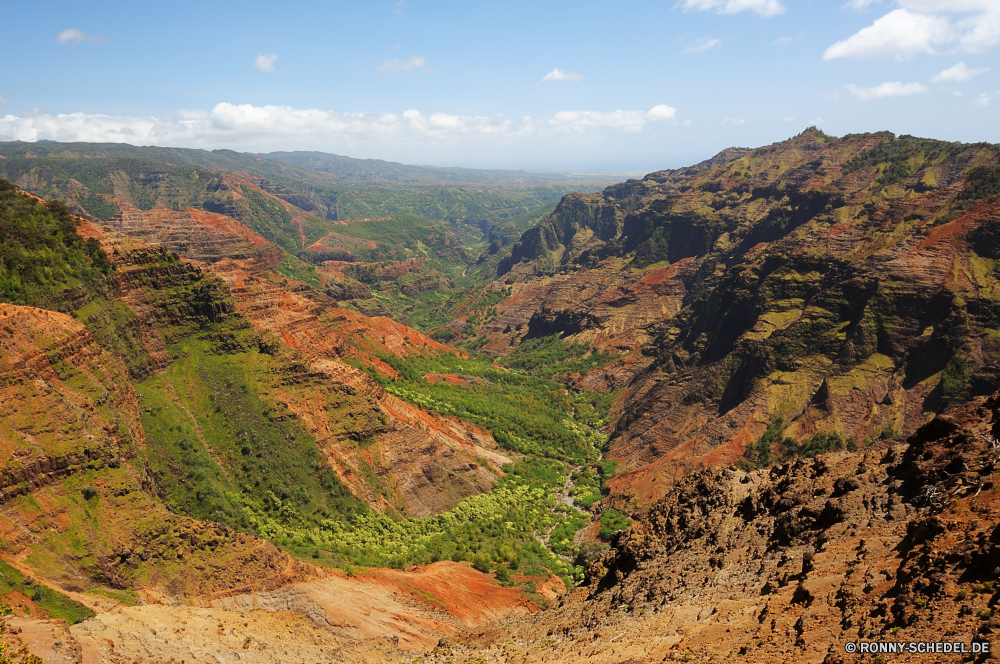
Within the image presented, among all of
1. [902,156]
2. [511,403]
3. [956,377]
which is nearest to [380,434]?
[511,403]

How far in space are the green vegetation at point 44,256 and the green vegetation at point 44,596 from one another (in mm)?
27574

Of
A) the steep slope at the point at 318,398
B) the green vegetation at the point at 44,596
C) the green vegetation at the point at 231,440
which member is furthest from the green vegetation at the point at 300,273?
the green vegetation at the point at 44,596

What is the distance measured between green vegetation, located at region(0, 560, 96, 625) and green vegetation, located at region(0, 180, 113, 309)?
27.6 m

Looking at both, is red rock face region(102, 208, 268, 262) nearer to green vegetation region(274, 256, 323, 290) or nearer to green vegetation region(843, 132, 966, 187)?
green vegetation region(274, 256, 323, 290)

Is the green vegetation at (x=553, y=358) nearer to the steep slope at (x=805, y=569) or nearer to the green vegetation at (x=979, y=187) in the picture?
the green vegetation at (x=979, y=187)

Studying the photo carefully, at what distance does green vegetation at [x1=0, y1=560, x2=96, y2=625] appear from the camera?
3020 centimetres

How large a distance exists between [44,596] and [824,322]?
84.9 meters

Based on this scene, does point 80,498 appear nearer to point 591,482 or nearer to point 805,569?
point 805,569

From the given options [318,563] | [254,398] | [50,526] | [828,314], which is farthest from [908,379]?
[50,526]

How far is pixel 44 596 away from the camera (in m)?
31.0

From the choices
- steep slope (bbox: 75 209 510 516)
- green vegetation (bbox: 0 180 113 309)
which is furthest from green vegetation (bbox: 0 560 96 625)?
green vegetation (bbox: 0 180 113 309)

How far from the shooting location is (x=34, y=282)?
171 feet

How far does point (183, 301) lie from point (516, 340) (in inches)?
4073

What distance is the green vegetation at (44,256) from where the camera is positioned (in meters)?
51.2
